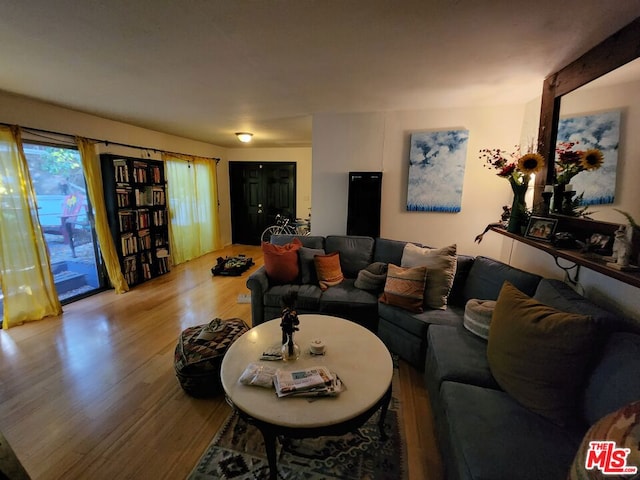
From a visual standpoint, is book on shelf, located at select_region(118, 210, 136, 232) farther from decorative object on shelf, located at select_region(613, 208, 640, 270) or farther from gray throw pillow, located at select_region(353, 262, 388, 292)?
decorative object on shelf, located at select_region(613, 208, 640, 270)

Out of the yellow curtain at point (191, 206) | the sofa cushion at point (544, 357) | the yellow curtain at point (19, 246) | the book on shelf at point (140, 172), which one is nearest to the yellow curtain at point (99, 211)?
the book on shelf at point (140, 172)

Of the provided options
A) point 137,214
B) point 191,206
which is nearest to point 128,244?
point 137,214

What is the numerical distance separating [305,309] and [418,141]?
2.31m

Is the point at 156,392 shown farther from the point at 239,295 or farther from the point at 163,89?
the point at 163,89

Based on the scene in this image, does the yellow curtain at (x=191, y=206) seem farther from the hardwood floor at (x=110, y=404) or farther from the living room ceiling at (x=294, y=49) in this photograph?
the hardwood floor at (x=110, y=404)

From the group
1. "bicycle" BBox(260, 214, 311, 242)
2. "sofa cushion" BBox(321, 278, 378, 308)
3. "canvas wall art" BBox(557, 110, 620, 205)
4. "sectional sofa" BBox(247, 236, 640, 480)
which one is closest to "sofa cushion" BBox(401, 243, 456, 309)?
"sectional sofa" BBox(247, 236, 640, 480)

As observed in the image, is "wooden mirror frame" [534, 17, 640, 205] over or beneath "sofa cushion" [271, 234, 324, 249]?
over

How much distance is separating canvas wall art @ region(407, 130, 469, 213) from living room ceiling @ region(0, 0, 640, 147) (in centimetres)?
36

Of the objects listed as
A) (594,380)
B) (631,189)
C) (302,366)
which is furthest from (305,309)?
(631,189)

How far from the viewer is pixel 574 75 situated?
75.4 inches

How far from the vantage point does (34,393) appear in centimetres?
187

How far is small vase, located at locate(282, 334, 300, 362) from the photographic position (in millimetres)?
1527

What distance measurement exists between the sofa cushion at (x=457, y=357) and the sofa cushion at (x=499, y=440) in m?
0.11

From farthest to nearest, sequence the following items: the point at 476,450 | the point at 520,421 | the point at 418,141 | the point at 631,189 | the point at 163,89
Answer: the point at 418,141
the point at 163,89
the point at 631,189
the point at 520,421
the point at 476,450
